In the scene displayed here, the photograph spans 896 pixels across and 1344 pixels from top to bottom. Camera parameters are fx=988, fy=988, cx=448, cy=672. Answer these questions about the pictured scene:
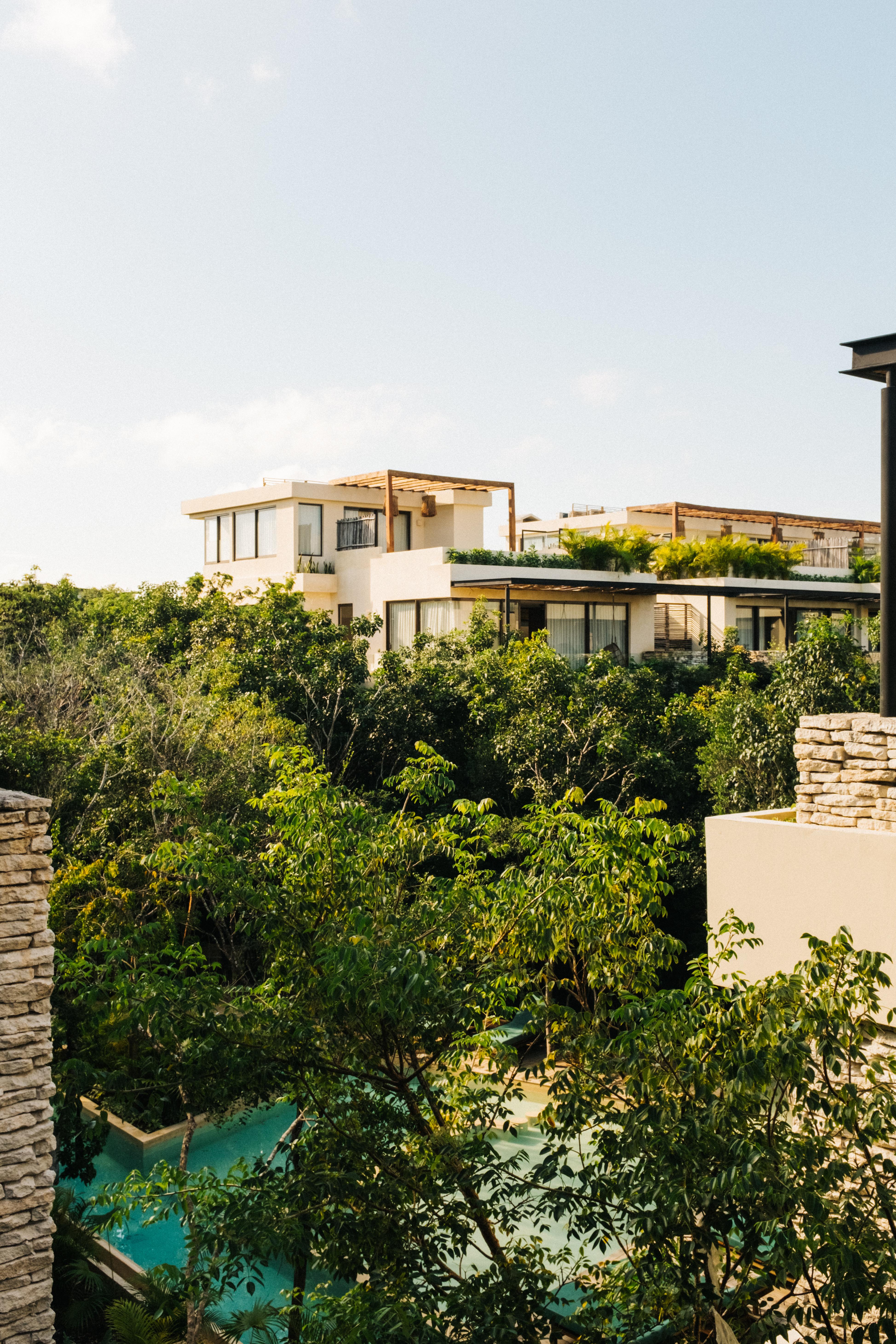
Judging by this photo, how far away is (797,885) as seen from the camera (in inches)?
288

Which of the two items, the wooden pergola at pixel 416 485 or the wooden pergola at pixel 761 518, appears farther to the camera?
the wooden pergola at pixel 761 518

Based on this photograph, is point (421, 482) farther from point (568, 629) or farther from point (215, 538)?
point (215, 538)

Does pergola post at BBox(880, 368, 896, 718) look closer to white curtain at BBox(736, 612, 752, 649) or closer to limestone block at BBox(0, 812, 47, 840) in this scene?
limestone block at BBox(0, 812, 47, 840)

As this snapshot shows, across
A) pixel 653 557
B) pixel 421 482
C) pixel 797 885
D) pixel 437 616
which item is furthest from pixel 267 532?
pixel 797 885

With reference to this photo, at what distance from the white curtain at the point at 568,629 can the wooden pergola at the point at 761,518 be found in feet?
35.0

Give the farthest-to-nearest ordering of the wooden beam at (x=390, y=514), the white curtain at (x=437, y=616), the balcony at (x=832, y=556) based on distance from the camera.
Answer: the balcony at (x=832, y=556)
the wooden beam at (x=390, y=514)
the white curtain at (x=437, y=616)

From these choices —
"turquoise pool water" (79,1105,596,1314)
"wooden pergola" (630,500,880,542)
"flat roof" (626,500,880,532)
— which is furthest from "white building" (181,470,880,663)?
"turquoise pool water" (79,1105,596,1314)

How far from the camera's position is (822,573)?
36.4 metres

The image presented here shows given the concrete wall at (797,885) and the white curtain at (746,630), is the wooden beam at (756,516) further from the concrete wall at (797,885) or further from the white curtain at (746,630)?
the concrete wall at (797,885)

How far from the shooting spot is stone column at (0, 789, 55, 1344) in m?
6.59

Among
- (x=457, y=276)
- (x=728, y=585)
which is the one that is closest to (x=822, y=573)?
(x=728, y=585)

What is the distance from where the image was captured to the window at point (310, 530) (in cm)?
3084

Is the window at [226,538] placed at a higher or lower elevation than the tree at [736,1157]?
higher

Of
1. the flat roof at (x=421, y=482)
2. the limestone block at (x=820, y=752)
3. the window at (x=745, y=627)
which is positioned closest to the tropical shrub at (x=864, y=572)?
the window at (x=745, y=627)
